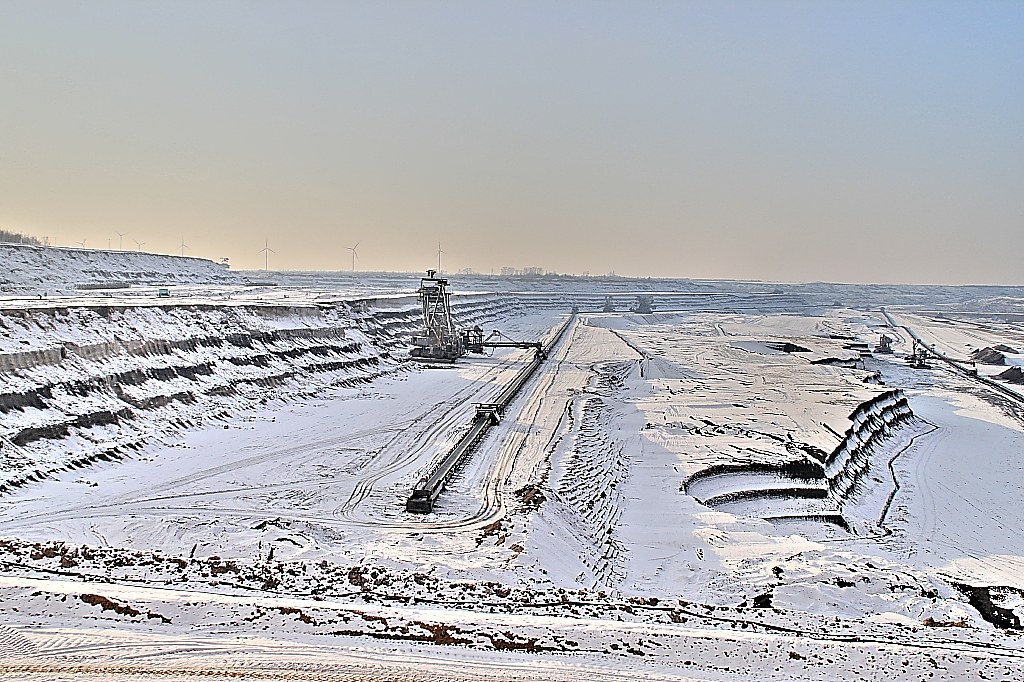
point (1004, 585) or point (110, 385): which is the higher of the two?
point (110, 385)

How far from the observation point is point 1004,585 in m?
20.2

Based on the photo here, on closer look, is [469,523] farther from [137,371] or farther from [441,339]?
[441,339]

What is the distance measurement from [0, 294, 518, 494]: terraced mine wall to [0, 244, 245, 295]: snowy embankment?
45231 millimetres

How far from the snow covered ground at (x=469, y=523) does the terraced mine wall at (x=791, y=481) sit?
0.46ft

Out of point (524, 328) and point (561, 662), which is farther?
point (524, 328)

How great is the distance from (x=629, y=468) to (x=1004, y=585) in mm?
12529

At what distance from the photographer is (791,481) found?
29.4 meters

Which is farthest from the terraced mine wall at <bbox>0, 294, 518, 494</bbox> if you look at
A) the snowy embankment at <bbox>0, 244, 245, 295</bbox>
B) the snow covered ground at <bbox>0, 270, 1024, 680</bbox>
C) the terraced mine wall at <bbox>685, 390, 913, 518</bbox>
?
the snowy embankment at <bbox>0, 244, 245, 295</bbox>

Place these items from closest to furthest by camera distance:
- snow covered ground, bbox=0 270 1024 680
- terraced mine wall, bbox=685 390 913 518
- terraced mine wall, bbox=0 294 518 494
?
snow covered ground, bbox=0 270 1024 680
terraced mine wall, bbox=685 390 913 518
terraced mine wall, bbox=0 294 518 494

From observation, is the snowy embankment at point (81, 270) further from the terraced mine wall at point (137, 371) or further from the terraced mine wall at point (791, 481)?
the terraced mine wall at point (791, 481)

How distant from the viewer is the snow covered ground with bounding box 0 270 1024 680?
1438 centimetres

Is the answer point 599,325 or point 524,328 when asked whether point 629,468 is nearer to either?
point 524,328

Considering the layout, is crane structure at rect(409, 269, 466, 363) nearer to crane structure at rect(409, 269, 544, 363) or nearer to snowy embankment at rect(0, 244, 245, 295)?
crane structure at rect(409, 269, 544, 363)

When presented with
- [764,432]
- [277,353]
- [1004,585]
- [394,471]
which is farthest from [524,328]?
[1004,585]
